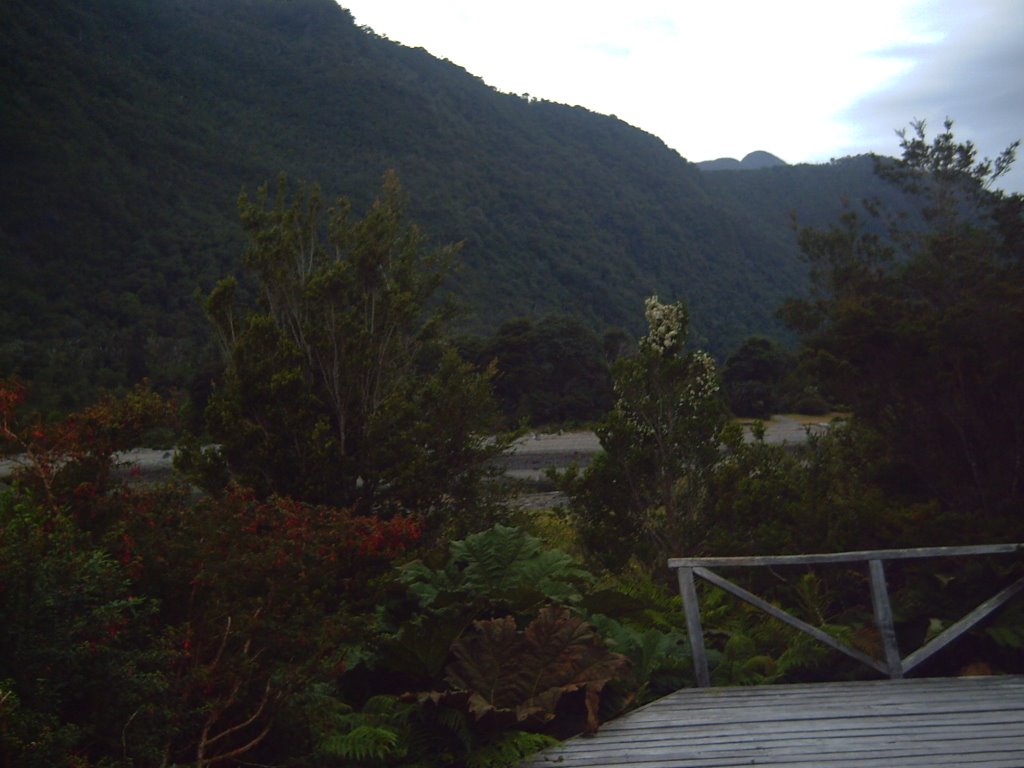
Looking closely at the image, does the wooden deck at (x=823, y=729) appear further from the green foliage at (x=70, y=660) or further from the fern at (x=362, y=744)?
the green foliage at (x=70, y=660)

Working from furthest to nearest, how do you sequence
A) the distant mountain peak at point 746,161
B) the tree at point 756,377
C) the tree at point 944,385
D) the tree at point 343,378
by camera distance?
the distant mountain peak at point 746,161 → the tree at point 756,377 → the tree at point 343,378 → the tree at point 944,385

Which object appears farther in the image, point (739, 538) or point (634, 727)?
point (739, 538)

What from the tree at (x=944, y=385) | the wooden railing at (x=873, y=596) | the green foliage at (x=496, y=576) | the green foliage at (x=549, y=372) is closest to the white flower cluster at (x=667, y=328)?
the tree at (x=944, y=385)

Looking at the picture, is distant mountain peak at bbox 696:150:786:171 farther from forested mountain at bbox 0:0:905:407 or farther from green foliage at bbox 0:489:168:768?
green foliage at bbox 0:489:168:768

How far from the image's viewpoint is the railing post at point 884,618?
15.0 ft

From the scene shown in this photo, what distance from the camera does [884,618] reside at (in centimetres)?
456

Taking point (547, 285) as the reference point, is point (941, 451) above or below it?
below

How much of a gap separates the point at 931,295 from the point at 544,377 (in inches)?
1368

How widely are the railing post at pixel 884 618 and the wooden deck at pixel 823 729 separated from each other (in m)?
0.09

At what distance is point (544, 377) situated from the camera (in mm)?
44375

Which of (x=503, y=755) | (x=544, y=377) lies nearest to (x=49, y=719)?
(x=503, y=755)

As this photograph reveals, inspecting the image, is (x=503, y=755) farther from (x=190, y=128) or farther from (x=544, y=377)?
(x=190, y=128)

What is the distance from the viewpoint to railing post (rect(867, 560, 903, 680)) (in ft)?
15.0

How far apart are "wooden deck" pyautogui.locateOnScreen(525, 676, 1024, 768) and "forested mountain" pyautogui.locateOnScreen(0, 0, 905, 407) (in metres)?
30.9
